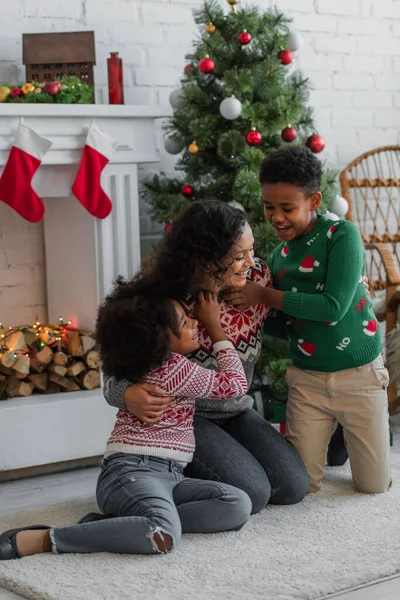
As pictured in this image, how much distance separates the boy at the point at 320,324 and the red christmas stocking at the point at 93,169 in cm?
68

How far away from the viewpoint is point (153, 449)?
2266 mm

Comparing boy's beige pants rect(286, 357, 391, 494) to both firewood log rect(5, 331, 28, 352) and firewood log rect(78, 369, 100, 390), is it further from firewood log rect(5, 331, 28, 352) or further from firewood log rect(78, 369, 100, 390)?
firewood log rect(5, 331, 28, 352)

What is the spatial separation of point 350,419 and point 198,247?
0.68 m

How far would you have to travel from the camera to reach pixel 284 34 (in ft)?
10.6

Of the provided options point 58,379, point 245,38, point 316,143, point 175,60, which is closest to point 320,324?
point 316,143

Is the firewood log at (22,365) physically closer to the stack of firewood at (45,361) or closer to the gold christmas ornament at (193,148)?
the stack of firewood at (45,361)

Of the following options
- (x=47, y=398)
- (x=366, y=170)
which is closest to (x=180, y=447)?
(x=47, y=398)

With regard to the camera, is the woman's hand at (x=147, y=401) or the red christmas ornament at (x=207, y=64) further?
the red christmas ornament at (x=207, y=64)

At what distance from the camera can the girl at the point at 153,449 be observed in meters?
2.12

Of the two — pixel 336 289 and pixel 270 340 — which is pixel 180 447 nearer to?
pixel 336 289

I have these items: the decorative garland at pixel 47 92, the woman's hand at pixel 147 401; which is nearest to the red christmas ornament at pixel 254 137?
the decorative garland at pixel 47 92

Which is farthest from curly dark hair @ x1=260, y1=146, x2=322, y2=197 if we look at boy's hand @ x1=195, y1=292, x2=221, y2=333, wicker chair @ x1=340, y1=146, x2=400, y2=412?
wicker chair @ x1=340, y1=146, x2=400, y2=412

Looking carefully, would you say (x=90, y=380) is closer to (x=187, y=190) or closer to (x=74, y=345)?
(x=74, y=345)

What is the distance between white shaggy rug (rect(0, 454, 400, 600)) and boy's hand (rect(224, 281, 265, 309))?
1.77 ft
